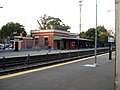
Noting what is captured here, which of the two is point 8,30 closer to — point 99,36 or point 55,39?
point 55,39

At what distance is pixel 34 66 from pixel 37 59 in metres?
2.01

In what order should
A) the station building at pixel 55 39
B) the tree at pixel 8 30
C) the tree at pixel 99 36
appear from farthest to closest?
1. the tree at pixel 8 30
2. the tree at pixel 99 36
3. the station building at pixel 55 39

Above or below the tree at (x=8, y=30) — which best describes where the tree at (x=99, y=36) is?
below

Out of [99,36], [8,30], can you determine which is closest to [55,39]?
[99,36]

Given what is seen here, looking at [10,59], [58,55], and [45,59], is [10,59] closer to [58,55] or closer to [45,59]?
[45,59]

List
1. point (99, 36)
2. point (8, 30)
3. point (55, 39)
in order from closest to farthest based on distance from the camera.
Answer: point (55, 39), point (99, 36), point (8, 30)

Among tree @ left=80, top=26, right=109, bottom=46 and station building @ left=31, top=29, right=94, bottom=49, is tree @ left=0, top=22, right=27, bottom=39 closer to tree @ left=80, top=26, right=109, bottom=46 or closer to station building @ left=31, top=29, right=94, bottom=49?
station building @ left=31, top=29, right=94, bottom=49

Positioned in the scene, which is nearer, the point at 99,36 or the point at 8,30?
the point at 99,36

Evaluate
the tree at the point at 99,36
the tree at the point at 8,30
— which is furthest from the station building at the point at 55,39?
the tree at the point at 8,30

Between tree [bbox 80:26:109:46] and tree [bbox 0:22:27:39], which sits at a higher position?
tree [bbox 0:22:27:39]

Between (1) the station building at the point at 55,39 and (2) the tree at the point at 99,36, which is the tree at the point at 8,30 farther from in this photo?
(2) the tree at the point at 99,36

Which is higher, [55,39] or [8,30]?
[8,30]

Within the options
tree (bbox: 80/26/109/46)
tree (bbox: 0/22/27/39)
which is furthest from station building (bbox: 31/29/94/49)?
tree (bbox: 0/22/27/39)

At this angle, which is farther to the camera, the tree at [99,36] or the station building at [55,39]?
the tree at [99,36]
